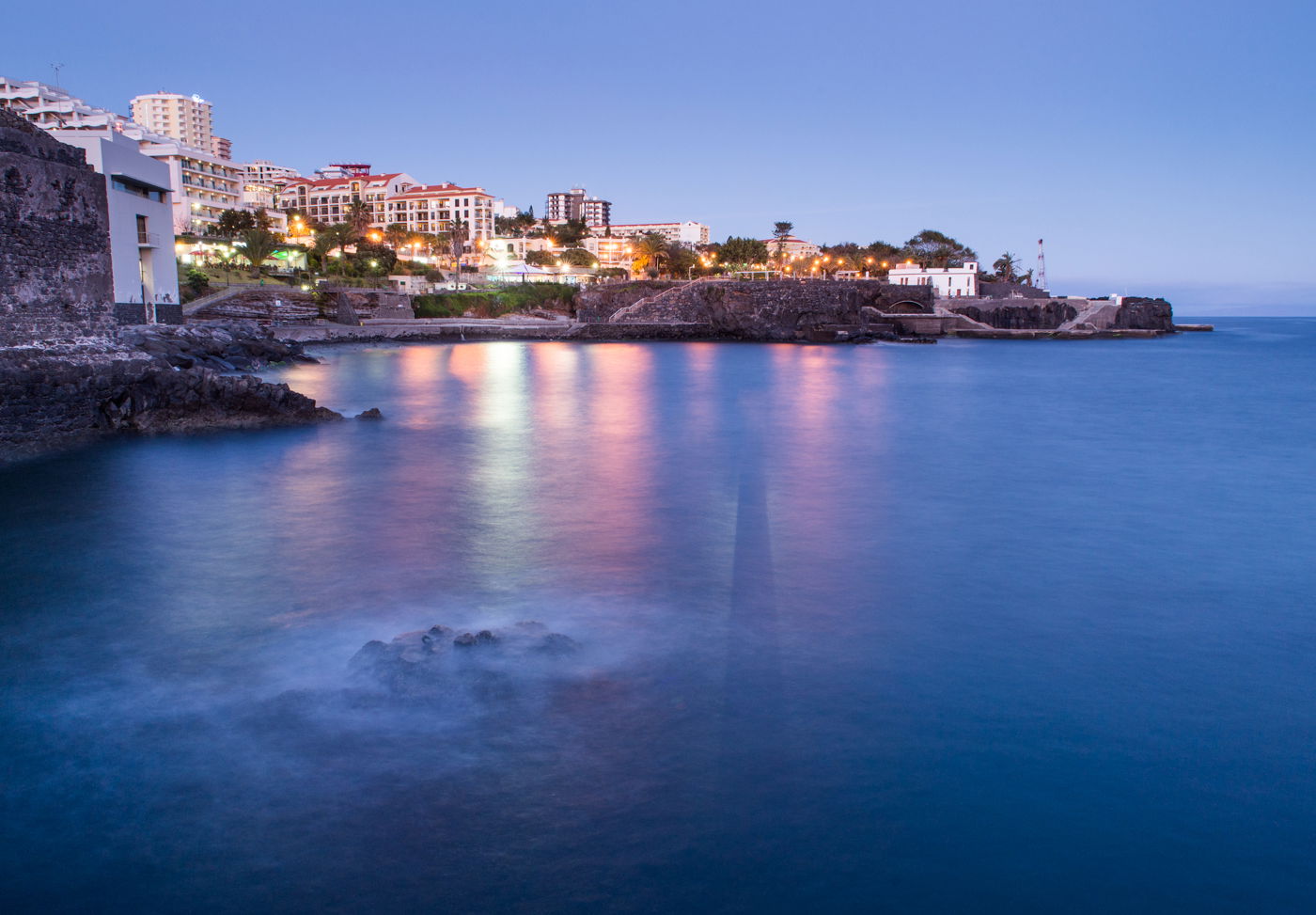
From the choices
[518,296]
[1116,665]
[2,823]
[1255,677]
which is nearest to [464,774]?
[2,823]

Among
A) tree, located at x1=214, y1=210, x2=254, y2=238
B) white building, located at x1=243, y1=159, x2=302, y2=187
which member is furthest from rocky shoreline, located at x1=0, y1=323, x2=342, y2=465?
white building, located at x1=243, y1=159, x2=302, y2=187

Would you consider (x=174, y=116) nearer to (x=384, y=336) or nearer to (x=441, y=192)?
(x=441, y=192)

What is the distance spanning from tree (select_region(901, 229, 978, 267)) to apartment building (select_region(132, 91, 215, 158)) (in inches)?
4196

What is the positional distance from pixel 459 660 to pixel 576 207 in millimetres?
179328

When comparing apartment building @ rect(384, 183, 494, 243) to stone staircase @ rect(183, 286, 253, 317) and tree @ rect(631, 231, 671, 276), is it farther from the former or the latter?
stone staircase @ rect(183, 286, 253, 317)

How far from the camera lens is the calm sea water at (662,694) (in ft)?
12.9

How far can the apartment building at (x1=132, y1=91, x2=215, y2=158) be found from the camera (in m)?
138

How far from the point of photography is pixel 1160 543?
31.8 feet

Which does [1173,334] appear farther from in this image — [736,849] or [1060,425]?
[736,849]

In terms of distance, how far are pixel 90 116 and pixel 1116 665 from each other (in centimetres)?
8326

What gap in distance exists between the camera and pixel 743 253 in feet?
269

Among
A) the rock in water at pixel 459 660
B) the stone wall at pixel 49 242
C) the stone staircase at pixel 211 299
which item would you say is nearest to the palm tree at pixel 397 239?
the stone staircase at pixel 211 299

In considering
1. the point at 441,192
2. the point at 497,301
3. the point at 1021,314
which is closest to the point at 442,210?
the point at 441,192

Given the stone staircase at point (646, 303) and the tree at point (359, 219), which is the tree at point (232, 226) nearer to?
the tree at point (359, 219)
